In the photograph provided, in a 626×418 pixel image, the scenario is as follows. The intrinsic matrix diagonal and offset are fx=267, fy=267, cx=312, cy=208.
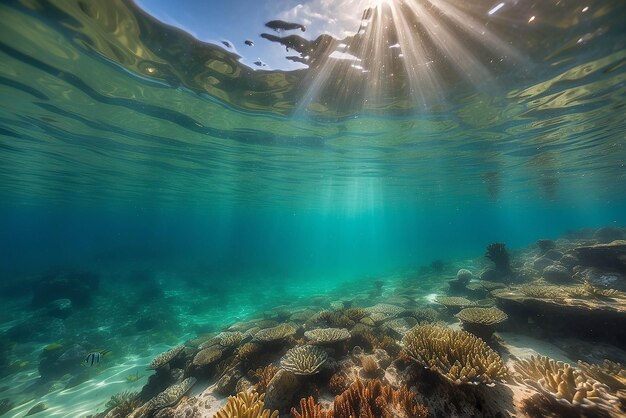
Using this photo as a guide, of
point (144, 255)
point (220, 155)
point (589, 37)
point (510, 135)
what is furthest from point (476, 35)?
point (144, 255)

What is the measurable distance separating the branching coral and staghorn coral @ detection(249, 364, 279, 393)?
1558 mm

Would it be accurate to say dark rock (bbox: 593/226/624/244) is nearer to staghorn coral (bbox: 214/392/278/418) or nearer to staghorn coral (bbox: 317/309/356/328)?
staghorn coral (bbox: 317/309/356/328)

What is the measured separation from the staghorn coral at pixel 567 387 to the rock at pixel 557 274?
34.8 feet

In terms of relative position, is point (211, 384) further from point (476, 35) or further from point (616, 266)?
point (616, 266)

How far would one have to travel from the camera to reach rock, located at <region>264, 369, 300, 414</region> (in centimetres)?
489

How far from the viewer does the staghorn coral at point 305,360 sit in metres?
5.11

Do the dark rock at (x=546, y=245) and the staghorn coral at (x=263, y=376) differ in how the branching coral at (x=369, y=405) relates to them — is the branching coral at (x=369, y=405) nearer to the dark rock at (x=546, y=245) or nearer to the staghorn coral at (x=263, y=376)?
the staghorn coral at (x=263, y=376)

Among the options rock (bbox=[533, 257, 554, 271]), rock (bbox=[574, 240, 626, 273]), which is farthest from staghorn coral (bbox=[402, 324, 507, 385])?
rock (bbox=[533, 257, 554, 271])

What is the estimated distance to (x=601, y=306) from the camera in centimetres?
699

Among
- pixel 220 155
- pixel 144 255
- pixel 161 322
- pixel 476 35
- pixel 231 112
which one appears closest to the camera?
pixel 476 35

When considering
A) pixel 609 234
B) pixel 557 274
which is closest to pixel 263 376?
pixel 557 274

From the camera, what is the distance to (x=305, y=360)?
17.5ft

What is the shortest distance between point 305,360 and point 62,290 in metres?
28.3

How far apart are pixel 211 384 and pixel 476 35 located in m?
12.9
